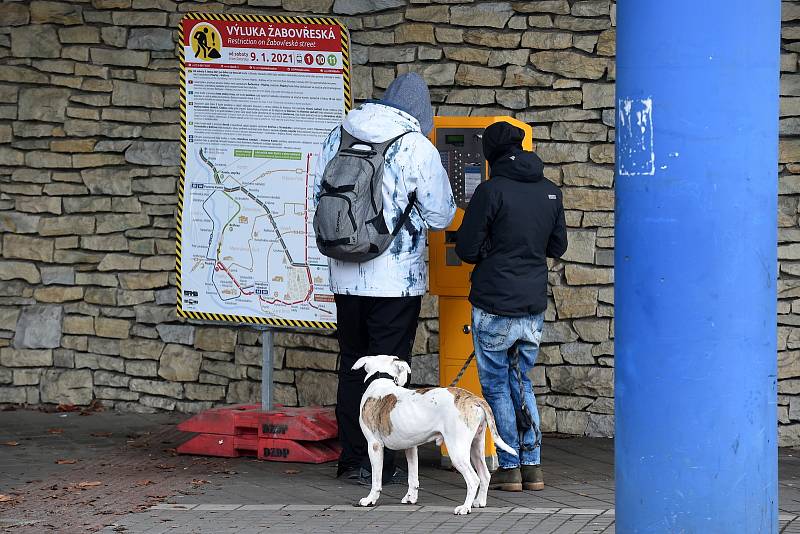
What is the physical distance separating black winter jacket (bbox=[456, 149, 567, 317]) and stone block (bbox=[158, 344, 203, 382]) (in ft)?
9.45

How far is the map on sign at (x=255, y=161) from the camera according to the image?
7062 millimetres

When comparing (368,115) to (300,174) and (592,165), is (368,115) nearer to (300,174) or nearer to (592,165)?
(300,174)

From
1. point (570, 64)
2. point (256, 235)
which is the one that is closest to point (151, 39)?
point (256, 235)

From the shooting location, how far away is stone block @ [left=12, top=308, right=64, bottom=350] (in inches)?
345

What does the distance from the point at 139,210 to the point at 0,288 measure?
46.0 inches

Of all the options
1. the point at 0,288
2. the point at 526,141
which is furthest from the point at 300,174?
the point at 0,288

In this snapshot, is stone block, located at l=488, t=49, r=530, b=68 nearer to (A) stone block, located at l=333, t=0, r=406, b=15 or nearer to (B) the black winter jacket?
(A) stone block, located at l=333, t=0, r=406, b=15

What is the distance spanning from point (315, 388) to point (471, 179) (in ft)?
7.02

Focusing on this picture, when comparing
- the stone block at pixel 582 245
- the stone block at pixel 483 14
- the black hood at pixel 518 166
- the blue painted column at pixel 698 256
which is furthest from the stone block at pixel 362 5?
the blue painted column at pixel 698 256

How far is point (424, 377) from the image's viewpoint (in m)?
8.01

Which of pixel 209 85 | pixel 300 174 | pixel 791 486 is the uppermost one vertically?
pixel 209 85

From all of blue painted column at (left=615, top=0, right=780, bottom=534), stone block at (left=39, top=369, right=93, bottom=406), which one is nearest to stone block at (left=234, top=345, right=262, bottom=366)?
stone block at (left=39, top=369, right=93, bottom=406)

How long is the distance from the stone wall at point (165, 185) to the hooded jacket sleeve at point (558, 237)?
1.36 meters

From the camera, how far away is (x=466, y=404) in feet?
18.8
